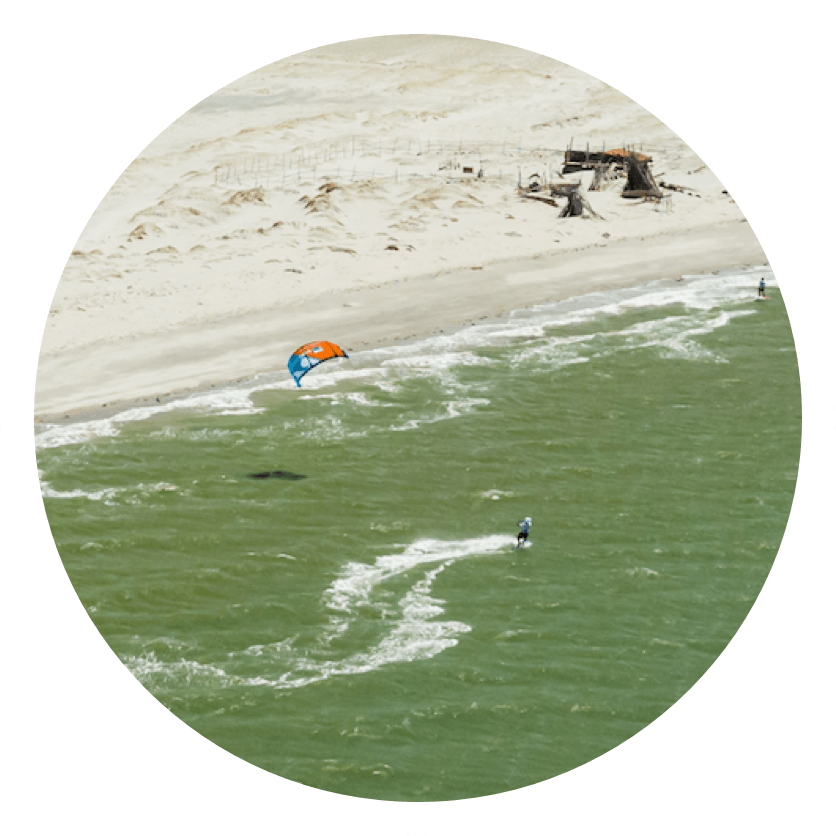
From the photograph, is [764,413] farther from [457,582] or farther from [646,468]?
[457,582]

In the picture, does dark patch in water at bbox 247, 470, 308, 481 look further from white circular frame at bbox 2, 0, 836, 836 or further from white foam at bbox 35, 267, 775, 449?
white circular frame at bbox 2, 0, 836, 836

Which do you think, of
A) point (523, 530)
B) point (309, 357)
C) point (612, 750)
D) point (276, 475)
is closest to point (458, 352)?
point (309, 357)

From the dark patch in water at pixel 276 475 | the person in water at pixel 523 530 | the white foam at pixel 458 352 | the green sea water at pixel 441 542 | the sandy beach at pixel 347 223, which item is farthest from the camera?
the sandy beach at pixel 347 223

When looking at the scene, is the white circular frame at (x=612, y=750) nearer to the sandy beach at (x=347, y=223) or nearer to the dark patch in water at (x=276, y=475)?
the dark patch in water at (x=276, y=475)

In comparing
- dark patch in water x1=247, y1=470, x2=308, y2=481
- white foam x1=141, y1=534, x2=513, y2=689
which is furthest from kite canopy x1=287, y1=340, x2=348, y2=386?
white foam x1=141, y1=534, x2=513, y2=689

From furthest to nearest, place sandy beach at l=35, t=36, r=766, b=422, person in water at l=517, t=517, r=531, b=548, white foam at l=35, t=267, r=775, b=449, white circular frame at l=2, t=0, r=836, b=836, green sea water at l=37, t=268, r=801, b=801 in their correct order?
sandy beach at l=35, t=36, r=766, b=422
white foam at l=35, t=267, r=775, b=449
person in water at l=517, t=517, r=531, b=548
green sea water at l=37, t=268, r=801, b=801
white circular frame at l=2, t=0, r=836, b=836

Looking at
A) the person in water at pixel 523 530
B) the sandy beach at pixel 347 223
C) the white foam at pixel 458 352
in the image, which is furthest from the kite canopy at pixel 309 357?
the person in water at pixel 523 530

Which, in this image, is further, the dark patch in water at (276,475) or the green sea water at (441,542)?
the dark patch in water at (276,475)
